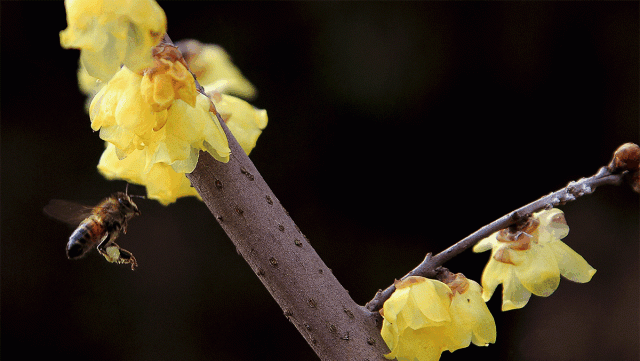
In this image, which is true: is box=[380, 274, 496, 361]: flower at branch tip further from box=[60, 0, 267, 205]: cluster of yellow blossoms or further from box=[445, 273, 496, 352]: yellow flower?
box=[60, 0, 267, 205]: cluster of yellow blossoms

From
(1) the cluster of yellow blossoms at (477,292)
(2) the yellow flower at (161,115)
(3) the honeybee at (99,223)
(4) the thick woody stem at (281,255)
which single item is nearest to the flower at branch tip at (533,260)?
(1) the cluster of yellow blossoms at (477,292)

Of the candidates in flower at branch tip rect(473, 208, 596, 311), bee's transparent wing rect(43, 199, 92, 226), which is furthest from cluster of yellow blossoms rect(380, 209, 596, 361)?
bee's transparent wing rect(43, 199, 92, 226)

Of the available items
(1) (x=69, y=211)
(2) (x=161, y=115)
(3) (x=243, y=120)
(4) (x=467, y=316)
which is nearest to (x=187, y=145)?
(2) (x=161, y=115)

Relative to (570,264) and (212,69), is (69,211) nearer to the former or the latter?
(212,69)

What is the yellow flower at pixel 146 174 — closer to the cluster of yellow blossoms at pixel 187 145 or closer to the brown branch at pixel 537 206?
the cluster of yellow blossoms at pixel 187 145

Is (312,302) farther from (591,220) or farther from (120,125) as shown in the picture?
(591,220)
